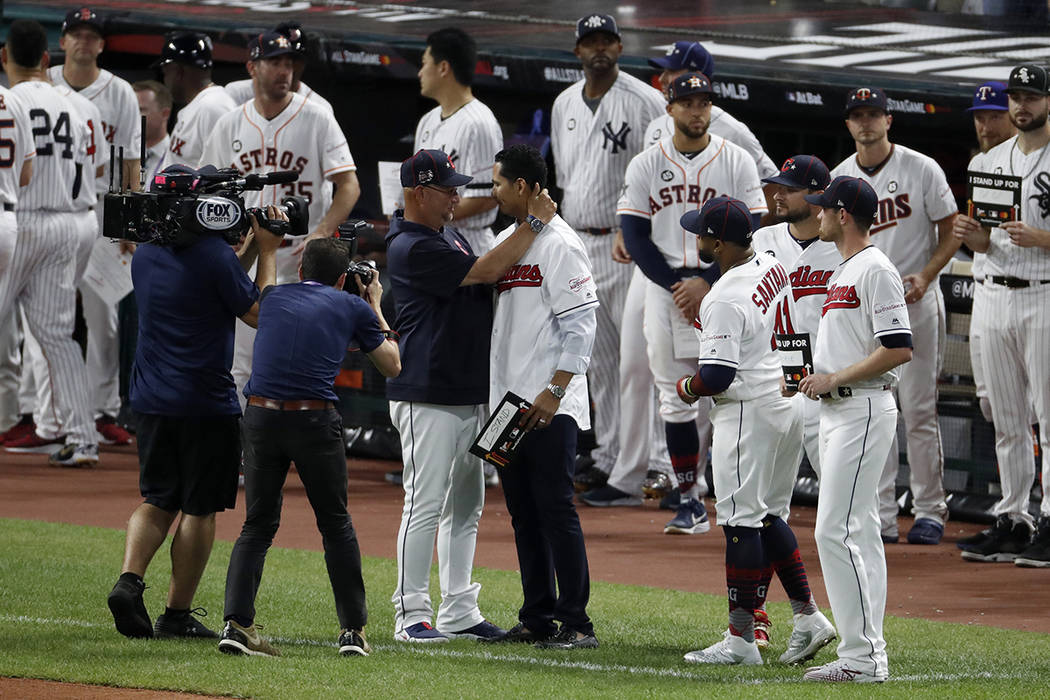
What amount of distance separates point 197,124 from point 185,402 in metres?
4.63

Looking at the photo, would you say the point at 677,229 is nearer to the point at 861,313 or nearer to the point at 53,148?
the point at 861,313

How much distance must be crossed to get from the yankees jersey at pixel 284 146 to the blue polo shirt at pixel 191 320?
3187 mm

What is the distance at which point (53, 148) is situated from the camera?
999cm

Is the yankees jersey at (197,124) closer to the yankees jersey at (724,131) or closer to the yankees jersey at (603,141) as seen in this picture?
the yankees jersey at (603,141)

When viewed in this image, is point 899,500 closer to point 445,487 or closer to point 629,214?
point 629,214

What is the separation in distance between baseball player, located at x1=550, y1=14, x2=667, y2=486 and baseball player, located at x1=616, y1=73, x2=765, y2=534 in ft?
2.07

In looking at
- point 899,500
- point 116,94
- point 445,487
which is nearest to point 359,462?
point 116,94

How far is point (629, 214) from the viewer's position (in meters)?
9.05

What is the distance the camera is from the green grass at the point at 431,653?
5516 mm

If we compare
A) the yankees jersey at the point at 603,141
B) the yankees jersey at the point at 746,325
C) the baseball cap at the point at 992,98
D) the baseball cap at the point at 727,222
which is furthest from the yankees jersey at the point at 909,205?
the baseball cap at the point at 727,222

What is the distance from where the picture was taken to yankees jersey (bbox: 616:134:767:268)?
8.91 m

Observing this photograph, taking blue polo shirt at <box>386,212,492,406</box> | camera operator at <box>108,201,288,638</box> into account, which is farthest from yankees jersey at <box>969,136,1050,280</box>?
camera operator at <box>108,201,288,638</box>

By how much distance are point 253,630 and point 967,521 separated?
16.4 ft

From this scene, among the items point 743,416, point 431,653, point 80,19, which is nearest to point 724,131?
point 743,416
